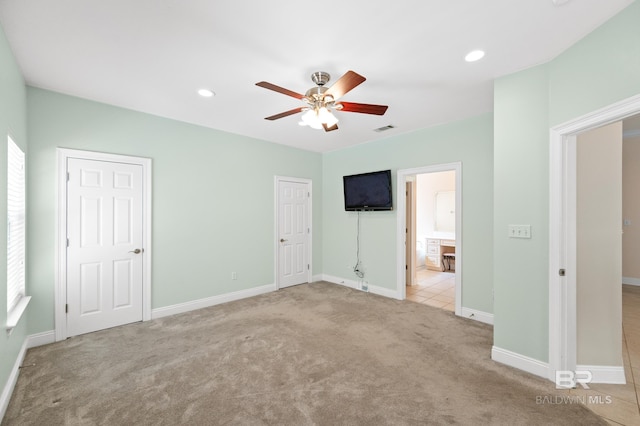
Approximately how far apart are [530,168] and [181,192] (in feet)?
13.2

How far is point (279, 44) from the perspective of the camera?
1996mm

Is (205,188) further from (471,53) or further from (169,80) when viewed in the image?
(471,53)

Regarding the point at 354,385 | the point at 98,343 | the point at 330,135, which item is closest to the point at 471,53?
the point at 330,135

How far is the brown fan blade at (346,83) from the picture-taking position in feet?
5.95

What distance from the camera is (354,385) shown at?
212 centimetres

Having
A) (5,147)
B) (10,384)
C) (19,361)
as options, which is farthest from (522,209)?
(19,361)

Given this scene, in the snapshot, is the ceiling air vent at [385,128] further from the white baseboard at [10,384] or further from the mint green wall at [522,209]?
the white baseboard at [10,384]

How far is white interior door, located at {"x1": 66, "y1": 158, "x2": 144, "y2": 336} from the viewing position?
9.61 ft

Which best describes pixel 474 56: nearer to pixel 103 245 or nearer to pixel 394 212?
pixel 394 212

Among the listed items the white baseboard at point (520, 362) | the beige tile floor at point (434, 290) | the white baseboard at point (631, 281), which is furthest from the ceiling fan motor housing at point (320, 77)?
the white baseboard at point (631, 281)

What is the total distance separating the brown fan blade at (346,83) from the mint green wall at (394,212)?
2.31 meters

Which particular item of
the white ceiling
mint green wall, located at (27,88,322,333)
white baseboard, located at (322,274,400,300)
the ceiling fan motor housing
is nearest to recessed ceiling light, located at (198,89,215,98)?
the white ceiling

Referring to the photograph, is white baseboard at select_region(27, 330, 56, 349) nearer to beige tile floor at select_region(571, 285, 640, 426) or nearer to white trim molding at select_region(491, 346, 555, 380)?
white trim molding at select_region(491, 346, 555, 380)

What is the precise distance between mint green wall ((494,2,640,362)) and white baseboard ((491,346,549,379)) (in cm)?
4
